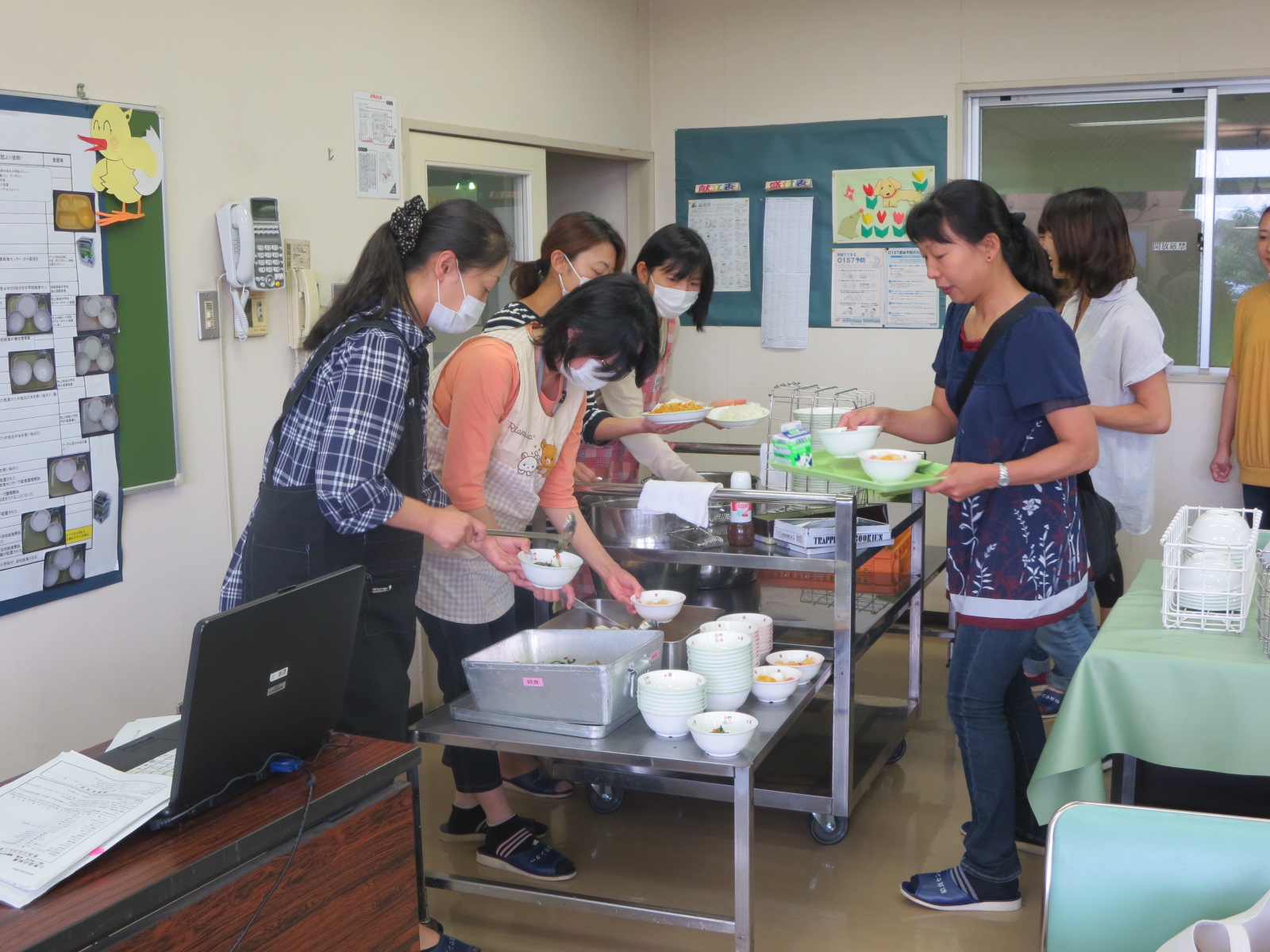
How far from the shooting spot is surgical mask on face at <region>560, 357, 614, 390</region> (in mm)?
2314

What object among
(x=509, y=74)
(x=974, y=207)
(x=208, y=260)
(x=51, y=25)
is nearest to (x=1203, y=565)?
(x=974, y=207)

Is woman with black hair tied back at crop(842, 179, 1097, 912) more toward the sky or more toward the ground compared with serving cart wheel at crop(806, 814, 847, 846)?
more toward the sky

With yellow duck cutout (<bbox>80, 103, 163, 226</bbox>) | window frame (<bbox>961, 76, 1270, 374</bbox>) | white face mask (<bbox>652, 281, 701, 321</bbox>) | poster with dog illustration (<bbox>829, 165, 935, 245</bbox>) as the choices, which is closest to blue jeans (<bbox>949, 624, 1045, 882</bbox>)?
white face mask (<bbox>652, 281, 701, 321</bbox>)

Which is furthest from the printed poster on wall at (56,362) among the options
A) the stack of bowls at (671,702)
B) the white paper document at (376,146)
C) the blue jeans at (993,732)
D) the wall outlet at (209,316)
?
the blue jeans at (993,732)

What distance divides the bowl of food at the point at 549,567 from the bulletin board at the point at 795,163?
8.97 ft

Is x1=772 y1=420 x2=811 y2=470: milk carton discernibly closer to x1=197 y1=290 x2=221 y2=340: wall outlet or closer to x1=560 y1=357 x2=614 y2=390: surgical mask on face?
x1=560 y1=357 x2=614 y2=390: surgical mask on face

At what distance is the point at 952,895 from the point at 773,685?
76 centimetres

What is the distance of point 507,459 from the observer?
2.46 meters

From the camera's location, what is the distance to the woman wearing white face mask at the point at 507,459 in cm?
229

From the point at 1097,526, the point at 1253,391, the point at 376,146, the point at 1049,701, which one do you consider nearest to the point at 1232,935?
the point at 1097,526

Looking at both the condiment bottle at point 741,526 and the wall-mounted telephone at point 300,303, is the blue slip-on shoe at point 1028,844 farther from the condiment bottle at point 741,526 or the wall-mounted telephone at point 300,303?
the wall-mounted telephone at point 300,303

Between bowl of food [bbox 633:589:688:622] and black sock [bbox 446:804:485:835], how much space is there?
0.73m

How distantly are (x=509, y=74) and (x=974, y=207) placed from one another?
7.07ft

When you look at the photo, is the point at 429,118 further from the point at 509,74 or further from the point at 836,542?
the point at 836,542
